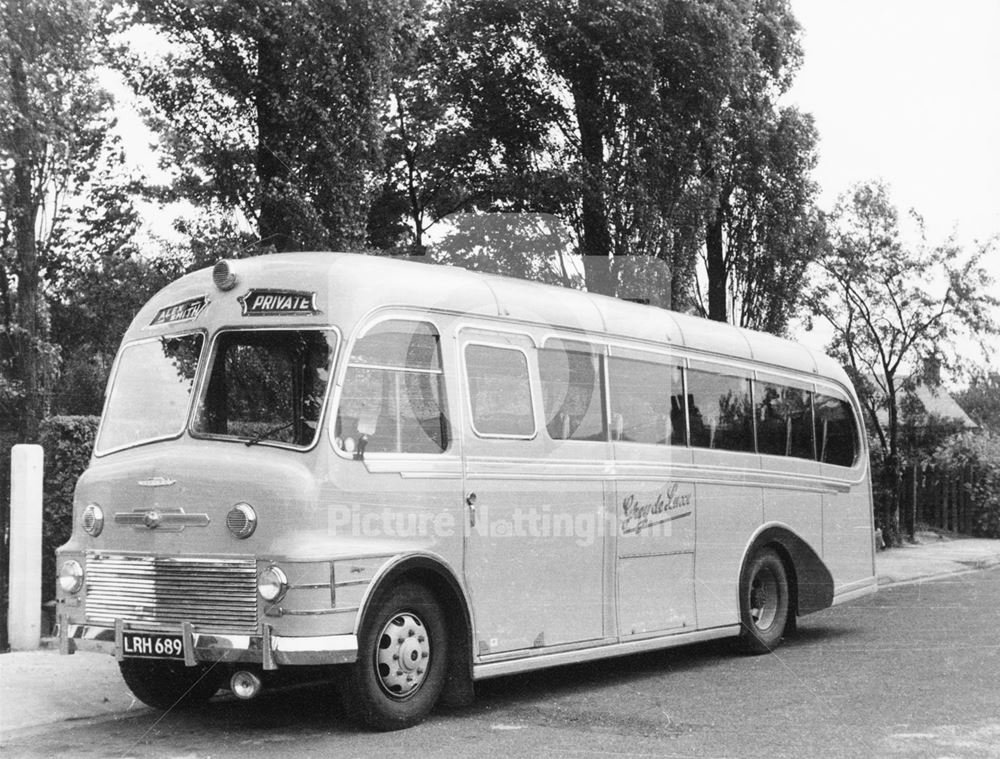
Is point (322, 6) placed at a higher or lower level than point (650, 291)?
higher

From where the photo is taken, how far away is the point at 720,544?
1116cm

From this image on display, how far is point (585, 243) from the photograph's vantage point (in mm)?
Answer: 19281

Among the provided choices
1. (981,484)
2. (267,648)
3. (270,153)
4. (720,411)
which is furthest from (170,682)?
(981,484)

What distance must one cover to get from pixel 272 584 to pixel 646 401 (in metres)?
4.24

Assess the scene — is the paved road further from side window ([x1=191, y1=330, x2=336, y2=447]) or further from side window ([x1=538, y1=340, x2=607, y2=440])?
side window ([x1=538, y1=340, x2=607, y2=440])

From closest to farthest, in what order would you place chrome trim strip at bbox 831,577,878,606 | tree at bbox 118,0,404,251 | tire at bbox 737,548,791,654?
1. tire at bbox 737,548,791,654
2. chrome trim strip at bbox 831,577,878,606
3. tree at bbox 118,0,404,251

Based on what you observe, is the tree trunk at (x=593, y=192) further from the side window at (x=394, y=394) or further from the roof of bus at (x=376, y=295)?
the side window at (x=394, y=394)

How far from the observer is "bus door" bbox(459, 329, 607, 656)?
27.7 ft

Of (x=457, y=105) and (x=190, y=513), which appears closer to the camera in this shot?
(x=190, y=513)

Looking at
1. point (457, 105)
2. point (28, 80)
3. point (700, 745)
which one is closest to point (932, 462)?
point (457, 105)

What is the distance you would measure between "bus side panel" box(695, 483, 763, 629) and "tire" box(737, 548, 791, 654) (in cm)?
18

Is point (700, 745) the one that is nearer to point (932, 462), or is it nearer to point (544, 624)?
point (544, 624)

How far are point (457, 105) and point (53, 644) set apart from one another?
517 inches

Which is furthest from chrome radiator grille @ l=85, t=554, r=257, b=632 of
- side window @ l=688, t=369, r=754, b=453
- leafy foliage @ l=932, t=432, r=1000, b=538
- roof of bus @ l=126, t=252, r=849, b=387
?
leafy foliage @ l=932, t=432, r=1000, b=538
